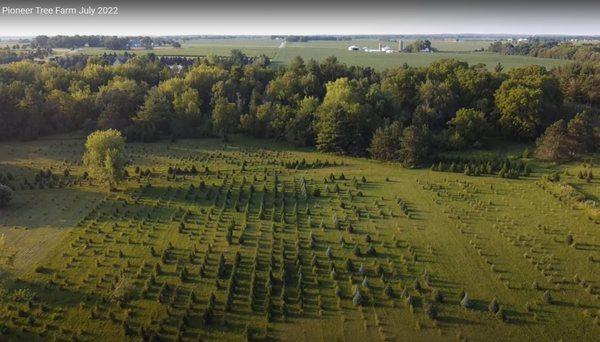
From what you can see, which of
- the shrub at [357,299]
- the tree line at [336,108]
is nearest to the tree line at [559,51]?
the tree line at [336,108]

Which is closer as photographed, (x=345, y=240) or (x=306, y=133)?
(x=345, y=240)

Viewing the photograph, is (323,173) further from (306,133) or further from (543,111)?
(543,111)

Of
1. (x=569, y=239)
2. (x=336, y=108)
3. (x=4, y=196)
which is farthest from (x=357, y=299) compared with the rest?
(x=336, y=108)

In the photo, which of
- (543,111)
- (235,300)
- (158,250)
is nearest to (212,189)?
(158,250)

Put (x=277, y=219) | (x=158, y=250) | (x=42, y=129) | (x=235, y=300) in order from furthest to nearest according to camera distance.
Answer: (x=42, y=129)
(x=277, y=219)
(x=158, y=250)
(x=235, y=300)

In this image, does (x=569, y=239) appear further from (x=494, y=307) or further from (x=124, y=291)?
(x=124, y=291)

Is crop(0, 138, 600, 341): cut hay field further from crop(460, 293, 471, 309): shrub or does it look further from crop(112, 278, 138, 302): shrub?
crop(460, 293, 471, 309): shrub

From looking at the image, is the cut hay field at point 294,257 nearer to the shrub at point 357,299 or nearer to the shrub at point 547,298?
the shrub at point 547,298
